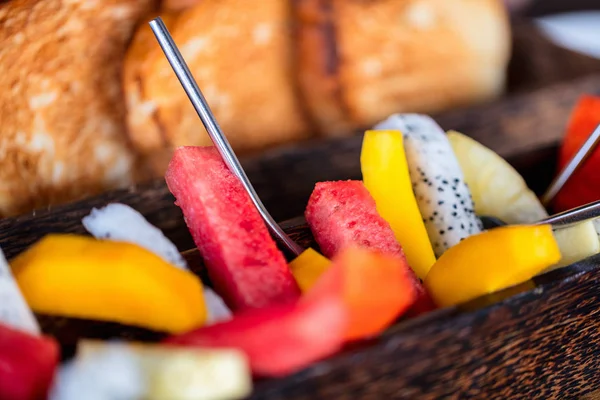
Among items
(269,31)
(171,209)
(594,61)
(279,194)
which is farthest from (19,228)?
(594,61)

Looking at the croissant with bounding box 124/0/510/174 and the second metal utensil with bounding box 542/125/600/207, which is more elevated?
the croissant with bounding box 124/0/510/174

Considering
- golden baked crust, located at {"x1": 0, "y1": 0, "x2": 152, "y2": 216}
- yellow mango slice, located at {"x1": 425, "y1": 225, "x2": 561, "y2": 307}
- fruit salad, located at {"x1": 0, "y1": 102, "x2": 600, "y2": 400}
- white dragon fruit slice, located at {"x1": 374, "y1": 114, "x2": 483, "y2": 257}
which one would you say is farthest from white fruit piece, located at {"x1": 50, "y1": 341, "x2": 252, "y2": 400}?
golden baked crust, located at {"x1": 0, "y1": 0, "x2": 152, "y2": 216}

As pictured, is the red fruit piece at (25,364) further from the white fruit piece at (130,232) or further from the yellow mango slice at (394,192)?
the yellow mango slice at (394,192)

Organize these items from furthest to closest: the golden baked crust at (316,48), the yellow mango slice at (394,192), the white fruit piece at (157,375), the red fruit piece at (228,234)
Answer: the golden baked crust at (316,48) → the yellow mango slice at (394,192) → the red fruit piece at (228,234) → the white fruit piece at (157,375)

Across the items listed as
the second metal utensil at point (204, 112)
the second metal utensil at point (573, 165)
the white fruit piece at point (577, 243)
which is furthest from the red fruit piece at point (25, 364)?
the second metal utensil at point (573, 165)

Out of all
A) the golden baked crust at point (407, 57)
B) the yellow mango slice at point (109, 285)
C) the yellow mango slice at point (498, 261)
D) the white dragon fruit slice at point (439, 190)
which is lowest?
the yellow mango slice at point (498, 261)

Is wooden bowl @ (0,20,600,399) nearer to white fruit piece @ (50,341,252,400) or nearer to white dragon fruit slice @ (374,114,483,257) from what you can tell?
white fruit piece @ (50,341,252,400)

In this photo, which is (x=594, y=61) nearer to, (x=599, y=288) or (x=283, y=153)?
(x=283, y=153)
